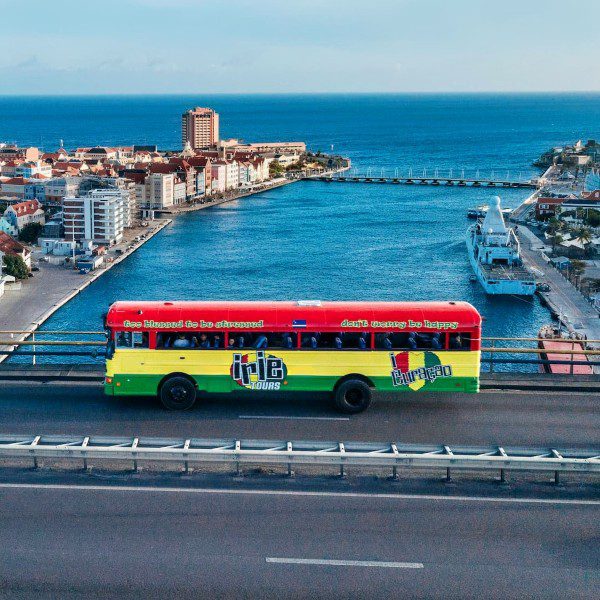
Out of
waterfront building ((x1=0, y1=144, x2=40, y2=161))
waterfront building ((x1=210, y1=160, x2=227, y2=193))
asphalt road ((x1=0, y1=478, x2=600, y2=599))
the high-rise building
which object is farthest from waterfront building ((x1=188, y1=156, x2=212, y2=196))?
asphalt road ((x1=0, y1=478, x2=600, y2=599))

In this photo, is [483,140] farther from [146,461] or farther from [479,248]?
[146,461]

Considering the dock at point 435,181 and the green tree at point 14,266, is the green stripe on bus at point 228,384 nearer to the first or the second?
the green tree at point 14,266

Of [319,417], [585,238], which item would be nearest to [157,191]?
[585,238]

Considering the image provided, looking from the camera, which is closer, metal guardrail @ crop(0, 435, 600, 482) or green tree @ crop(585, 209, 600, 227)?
metal guardrail @ crop(0, 435, 600, 482)

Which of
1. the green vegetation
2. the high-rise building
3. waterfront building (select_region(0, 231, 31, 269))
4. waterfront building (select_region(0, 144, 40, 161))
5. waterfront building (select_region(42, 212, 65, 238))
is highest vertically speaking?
the high-rise building

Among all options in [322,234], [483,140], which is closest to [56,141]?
[483,140]

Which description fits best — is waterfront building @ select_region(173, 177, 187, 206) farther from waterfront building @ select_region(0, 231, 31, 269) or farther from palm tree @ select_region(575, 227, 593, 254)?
palm tree @ select_region(575, 227, 593, 254)
